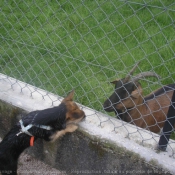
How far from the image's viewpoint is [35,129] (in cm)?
284

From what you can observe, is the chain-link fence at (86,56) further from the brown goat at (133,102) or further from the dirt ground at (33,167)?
the dirt ground at (33,167)

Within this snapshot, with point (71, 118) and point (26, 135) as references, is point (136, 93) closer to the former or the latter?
point (71, 118)

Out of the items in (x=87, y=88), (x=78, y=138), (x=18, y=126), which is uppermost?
(x=18, y=126)

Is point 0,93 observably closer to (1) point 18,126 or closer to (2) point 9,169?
(1) point 18,126

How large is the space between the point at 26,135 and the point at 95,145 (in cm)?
63

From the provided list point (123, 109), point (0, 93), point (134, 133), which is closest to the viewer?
point (134, 133)

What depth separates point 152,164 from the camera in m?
2.52

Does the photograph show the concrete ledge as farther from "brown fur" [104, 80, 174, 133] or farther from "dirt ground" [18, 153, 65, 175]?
"brown fur" [104, 80, 174, 133]

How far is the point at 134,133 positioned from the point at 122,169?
0.32 m

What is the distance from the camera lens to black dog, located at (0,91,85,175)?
285 centimetres

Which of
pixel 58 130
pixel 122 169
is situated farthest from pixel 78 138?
pixel 122 169

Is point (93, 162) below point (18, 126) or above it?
below

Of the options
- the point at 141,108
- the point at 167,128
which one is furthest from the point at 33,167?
the point at 167,128

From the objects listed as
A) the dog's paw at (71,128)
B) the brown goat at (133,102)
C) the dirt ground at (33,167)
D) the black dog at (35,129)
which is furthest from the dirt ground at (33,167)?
the brown goat at (133,102)
